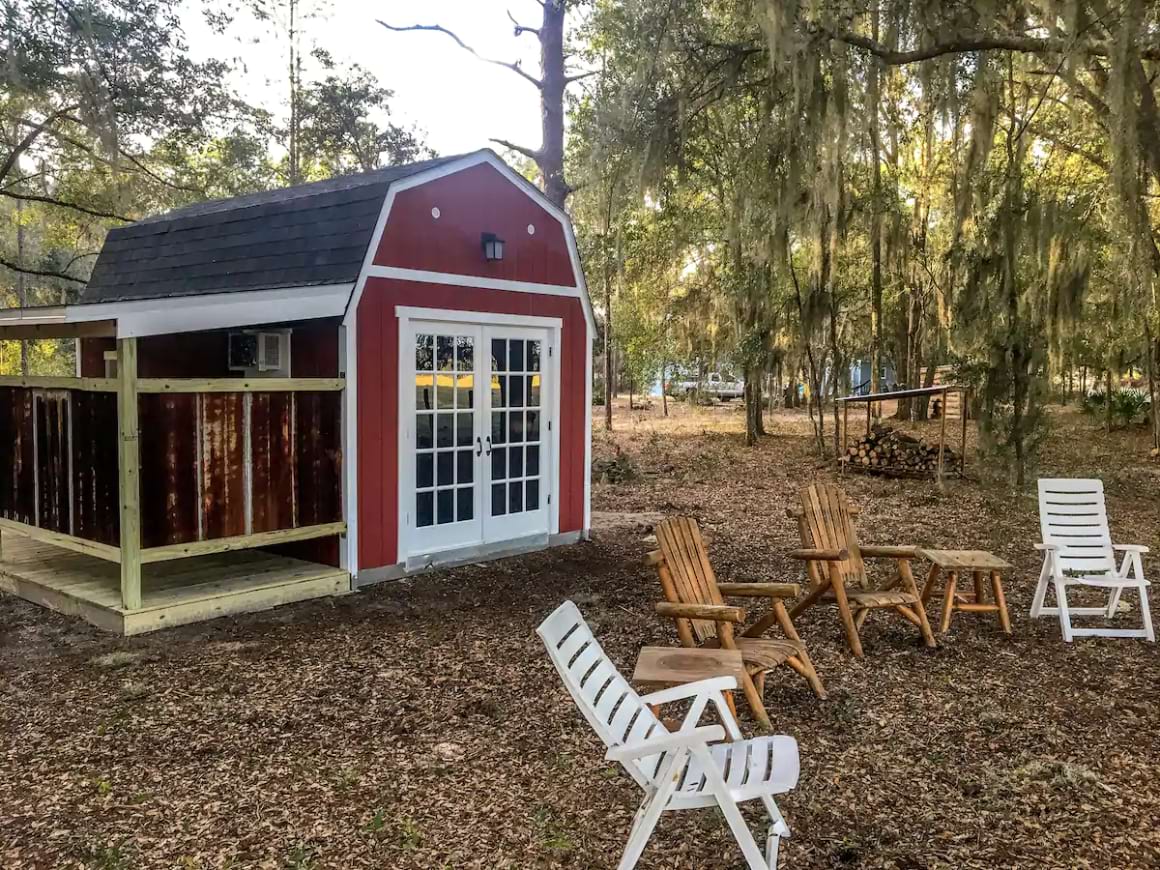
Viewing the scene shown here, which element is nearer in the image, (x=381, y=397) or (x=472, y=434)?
(x=381, y=397)

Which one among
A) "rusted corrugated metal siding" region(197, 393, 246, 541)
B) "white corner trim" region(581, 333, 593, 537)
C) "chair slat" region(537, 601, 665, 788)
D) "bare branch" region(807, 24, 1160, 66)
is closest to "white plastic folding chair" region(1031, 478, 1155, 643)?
"bare branch" region(807, 24, 1160, 66)

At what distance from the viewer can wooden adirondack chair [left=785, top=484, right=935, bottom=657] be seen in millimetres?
4457

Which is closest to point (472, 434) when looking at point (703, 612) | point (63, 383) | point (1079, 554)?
point (63, 383)

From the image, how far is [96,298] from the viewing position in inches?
291

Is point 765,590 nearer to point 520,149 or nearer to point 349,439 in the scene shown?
point 349,439

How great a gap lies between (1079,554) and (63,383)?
6181 millimetres

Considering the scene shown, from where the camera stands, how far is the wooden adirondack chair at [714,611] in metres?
3.54

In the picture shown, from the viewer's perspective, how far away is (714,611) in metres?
3.51

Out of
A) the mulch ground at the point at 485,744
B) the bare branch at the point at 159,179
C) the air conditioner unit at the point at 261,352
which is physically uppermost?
the bare branch at the point at 159,179

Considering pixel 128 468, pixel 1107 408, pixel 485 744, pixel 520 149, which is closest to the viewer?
pixel 485 744

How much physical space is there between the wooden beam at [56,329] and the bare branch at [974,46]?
5.61 meters

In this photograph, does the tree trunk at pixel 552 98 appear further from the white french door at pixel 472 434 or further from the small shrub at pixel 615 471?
the white french door at pixel 472 434

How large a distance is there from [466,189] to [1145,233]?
20.4 ft

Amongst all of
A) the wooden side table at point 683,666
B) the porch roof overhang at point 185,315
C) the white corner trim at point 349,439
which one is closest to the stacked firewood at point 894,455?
the white corner trim at point 349,439
